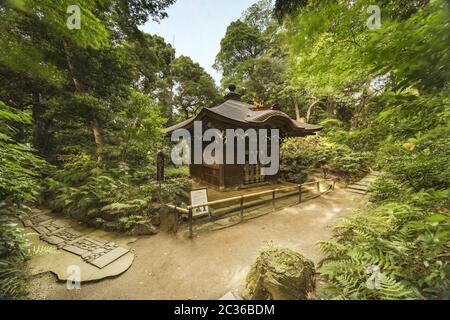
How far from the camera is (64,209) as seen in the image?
7.30m

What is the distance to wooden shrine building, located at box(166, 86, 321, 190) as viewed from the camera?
8.11 meters

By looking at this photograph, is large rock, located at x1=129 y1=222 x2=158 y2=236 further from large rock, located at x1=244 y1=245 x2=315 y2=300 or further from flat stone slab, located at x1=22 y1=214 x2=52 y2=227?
flat stone slab, located at x1=22 y1=214 x2=52 y2=227

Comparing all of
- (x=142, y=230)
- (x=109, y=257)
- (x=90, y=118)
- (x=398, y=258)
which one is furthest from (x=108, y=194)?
(x=398, y=258)

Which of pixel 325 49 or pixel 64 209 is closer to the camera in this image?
pixel 325 49

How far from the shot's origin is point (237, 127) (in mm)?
8352

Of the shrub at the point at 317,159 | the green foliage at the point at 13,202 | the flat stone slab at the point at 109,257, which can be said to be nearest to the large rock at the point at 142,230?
the flat stone slab at the point at 109,257

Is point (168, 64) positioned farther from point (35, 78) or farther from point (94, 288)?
point (94, 288)

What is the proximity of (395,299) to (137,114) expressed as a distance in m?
9.54

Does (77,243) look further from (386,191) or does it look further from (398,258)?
(386,191)

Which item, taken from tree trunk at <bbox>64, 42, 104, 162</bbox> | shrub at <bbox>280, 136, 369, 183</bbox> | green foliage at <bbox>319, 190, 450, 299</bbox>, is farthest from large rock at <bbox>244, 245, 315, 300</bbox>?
shrub at <bbox>280, 136, 369, 183</bbox>

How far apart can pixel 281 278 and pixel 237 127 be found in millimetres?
6325

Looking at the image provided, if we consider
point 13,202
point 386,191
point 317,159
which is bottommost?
point 386,191

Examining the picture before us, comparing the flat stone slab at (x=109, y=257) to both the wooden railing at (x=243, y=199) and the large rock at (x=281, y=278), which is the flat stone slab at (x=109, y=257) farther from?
the large rock at (x=281, y=278)
